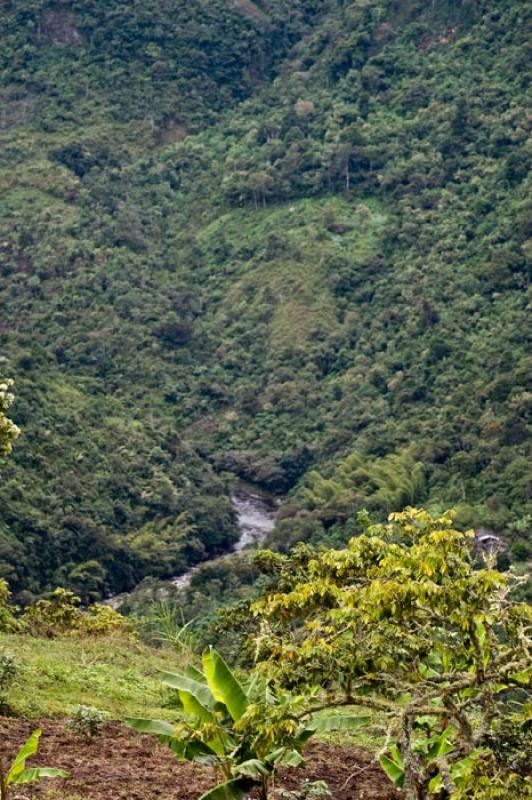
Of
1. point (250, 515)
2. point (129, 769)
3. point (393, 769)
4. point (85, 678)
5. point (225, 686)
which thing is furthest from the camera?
point (250, 515)

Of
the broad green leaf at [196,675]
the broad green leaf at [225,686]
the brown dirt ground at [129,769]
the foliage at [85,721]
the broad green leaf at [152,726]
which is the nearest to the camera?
the broad green leaf at [225,686]

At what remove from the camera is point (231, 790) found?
10.4 m

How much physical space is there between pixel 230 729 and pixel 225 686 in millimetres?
374

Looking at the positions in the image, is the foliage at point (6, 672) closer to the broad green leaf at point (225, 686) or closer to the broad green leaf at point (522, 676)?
the broad green leaf at point (225, 686)

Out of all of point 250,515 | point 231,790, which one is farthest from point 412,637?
point 250,515

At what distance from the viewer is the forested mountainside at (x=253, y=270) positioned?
5634 cm

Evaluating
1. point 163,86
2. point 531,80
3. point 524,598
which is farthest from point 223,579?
point 163,86

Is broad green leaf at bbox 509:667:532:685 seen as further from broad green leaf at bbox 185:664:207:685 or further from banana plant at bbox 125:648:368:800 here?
broad green leaf at bbox 185:664:207:685

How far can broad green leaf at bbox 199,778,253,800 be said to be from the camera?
10.2 m

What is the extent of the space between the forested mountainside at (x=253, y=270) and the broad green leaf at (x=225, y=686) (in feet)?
119

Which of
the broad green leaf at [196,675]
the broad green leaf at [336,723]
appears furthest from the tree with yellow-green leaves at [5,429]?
the broad green leaf at [336,723]

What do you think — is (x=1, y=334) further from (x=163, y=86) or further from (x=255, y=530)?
(x=163, y=86)

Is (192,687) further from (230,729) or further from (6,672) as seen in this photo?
(6,672)

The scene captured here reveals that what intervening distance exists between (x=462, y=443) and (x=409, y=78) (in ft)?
133
